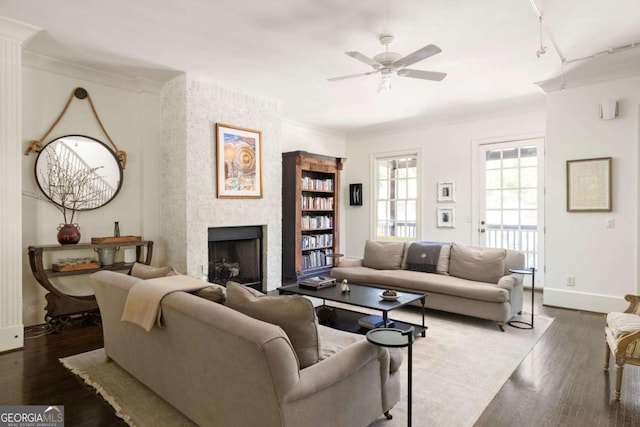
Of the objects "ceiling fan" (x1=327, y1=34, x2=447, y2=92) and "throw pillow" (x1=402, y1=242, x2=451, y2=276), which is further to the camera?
"throw pillow" (x1=402, y1=242, x2=451, y2=276)

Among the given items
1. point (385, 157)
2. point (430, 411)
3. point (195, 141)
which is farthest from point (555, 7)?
point (385, 157)

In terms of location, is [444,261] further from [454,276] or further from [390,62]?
[390,62]

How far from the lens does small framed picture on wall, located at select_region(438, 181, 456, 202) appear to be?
6340 millimetres

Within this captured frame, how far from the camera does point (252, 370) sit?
1.54 metres

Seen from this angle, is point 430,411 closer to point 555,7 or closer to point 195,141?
point 555,7

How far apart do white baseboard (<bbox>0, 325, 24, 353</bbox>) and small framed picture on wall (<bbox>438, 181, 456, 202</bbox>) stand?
233 inches

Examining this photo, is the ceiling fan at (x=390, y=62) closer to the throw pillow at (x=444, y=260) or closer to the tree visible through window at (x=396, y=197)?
the throw pillow at (x=444, y=260)

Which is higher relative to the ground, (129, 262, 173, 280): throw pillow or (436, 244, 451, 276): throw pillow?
(129, 262, 173, 280): throw pillow

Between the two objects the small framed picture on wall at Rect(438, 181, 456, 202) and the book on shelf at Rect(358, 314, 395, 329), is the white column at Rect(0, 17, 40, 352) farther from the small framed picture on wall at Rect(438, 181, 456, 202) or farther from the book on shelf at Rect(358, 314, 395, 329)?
the small framed picture on wall at Rect(438, 181, 456, 202)

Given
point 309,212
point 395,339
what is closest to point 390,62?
point 395,339

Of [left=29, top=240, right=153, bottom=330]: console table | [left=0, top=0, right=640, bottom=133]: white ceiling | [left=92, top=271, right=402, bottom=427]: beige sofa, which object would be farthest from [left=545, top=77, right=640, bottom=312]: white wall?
[left=29, top=240, right=153, bottom=330]: console table

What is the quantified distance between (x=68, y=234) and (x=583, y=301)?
5.76 meters

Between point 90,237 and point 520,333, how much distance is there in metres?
4.69

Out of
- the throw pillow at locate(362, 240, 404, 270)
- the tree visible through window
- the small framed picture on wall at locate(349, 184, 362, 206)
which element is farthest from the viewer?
the small framed picture on wall at locate(349, 184, 362, 206)
